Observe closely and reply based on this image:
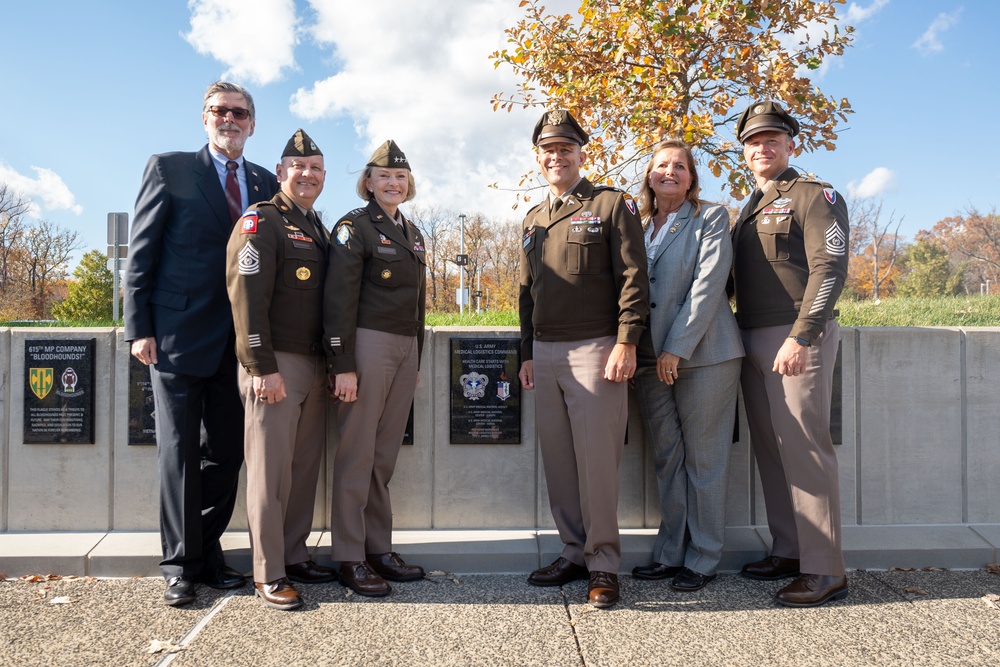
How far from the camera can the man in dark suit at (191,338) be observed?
3484 millimetres

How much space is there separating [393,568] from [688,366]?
1873 mm

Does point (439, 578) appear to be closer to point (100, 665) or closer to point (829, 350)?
point (100, 665)

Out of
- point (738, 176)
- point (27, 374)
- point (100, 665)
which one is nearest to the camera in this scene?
point (100, 665)

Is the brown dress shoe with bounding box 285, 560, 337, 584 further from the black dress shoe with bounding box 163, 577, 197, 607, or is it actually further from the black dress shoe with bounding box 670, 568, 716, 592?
the black dress shoe with bounding box 670, 568, 716, 592

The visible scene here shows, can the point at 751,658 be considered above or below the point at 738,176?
below

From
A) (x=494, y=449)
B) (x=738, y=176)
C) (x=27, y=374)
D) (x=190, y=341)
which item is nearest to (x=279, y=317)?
(x=190, y=341)

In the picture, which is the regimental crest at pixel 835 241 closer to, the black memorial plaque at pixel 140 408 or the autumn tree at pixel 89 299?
the black memorial plaque at pixel 140 408

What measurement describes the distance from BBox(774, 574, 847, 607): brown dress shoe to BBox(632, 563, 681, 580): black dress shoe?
518mm

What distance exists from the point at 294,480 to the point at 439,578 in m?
0.94

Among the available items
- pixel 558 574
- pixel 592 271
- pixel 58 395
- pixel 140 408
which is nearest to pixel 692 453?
pixel 558 574

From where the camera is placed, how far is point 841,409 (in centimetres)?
424

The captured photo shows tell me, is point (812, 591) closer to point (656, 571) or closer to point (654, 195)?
point (656, 571)

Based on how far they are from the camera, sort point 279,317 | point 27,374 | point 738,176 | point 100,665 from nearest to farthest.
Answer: point 100,665, point 279,317, point 27,374, point 738,176

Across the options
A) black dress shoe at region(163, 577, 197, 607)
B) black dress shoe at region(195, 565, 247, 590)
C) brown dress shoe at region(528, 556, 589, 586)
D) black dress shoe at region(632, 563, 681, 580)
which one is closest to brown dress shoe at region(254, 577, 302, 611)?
black dress shoe at region(195, 565, 247, 590)
